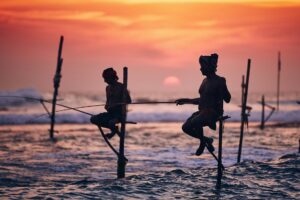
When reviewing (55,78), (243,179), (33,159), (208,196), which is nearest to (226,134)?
(55,78)

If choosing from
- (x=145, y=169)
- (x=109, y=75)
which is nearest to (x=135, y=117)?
(x=145, y=169)

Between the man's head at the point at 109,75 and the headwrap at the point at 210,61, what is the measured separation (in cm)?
253

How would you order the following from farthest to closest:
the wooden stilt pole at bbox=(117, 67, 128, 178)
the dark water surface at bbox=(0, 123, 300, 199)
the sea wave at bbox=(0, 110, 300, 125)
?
1. the sea wave at bbox=(0, 110, 300, 125)
2. the wooden stilt pole at bbox=(117, 67, 128, 178)
3. the dark water surface at bbox=(0, 123, 300, 199)

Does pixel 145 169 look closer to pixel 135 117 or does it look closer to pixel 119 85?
pixel 119 85

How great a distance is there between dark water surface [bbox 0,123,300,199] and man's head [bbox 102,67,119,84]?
2557 millimetres

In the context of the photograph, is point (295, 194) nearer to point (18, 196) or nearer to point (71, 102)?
point (18, 196)

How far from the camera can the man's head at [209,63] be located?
34.2 feet

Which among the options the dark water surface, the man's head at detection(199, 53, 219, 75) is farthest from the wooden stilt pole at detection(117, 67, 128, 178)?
the man's head at detection(199, 53, 219, 75)

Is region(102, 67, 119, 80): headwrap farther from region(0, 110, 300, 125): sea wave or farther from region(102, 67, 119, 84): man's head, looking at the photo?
region(0, 110, 300, 125): sea wave

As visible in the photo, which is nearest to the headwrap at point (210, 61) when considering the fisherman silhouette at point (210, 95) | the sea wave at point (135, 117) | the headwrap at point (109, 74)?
the fisherman silhouette at point (210, 95)

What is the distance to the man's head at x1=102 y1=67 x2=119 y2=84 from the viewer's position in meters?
12.0

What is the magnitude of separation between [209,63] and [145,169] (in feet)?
23.7

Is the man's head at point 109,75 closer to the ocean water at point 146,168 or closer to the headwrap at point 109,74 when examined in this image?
the headwrap at point 109,74

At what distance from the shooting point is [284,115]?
53219 mm
